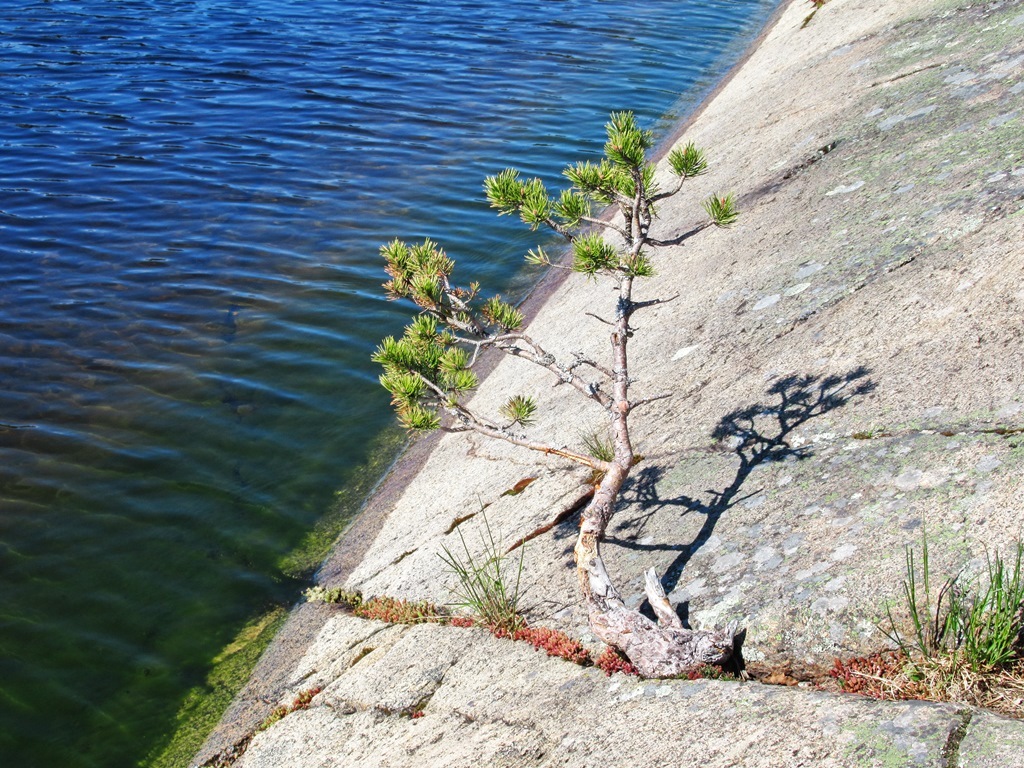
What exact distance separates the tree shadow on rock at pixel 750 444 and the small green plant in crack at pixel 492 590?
780 mm

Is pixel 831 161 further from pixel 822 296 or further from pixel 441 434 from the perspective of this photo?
pixel 441 434

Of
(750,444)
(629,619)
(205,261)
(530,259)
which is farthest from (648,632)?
→ (205,261)

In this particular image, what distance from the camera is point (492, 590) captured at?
19.1 ft

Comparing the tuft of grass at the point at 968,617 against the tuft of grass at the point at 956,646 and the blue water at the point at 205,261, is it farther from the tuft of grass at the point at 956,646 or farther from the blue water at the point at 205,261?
the blue water at the point at 205,261

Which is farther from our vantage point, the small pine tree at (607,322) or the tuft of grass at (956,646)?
the small pine tree at (607,322)

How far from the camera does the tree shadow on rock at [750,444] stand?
541cm

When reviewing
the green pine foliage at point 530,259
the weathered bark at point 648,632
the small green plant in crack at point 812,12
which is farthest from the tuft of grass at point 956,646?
the small green plant in crack at point 812,12

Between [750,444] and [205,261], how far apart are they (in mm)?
9927

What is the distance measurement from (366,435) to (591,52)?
17.6m

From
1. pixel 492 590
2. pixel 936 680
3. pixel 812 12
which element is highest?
pixel 812 12

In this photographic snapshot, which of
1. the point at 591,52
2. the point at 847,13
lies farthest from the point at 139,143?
the point at 847,13

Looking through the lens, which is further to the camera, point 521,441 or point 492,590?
point 492,590

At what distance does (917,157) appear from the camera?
823 cm

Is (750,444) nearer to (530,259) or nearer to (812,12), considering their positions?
(530,259)
